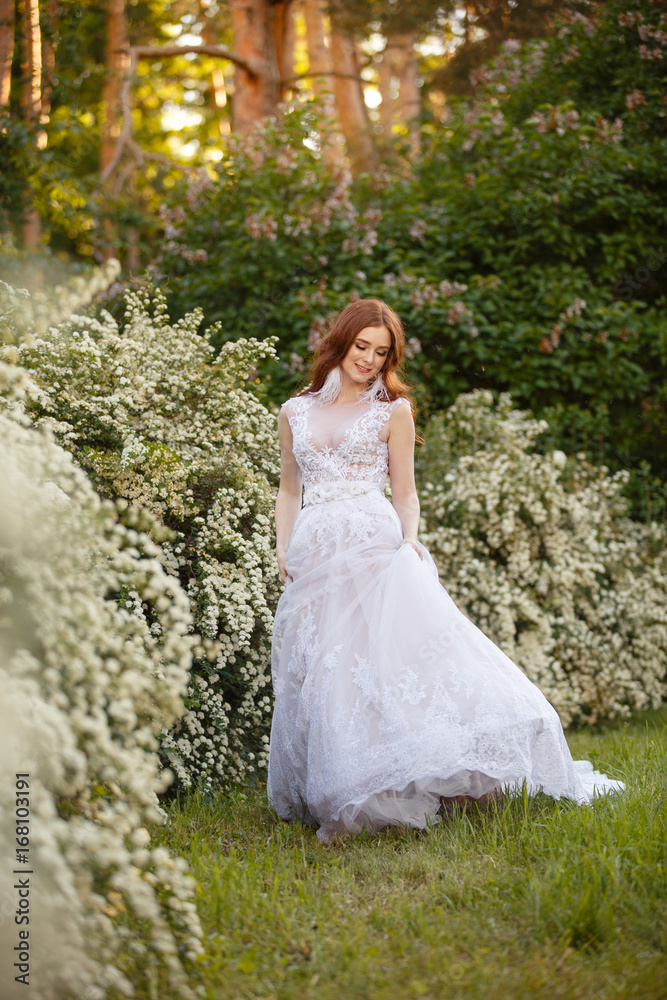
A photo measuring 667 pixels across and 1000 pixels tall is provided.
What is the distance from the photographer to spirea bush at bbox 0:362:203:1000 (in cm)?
162

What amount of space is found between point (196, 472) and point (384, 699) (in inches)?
53.3

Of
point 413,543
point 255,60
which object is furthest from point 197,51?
point 413,543

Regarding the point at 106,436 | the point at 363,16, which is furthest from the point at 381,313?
the point at 363,16

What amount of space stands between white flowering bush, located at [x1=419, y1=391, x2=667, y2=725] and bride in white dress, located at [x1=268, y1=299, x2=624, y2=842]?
1.56 m

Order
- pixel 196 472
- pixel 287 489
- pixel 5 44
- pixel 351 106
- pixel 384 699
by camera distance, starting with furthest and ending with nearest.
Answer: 1. pixel 351 106
2. pixel 5 44
3. pixel 196 472
4. pixel 287 489
5. pixel 384 699

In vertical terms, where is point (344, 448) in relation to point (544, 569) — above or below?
above

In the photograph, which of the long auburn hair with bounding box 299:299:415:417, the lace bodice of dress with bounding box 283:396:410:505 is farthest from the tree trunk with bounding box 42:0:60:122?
the lace bodice of dress with bounding box 283:396:410:505

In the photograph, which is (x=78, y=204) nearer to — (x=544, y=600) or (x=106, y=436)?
(x=106, y=436)

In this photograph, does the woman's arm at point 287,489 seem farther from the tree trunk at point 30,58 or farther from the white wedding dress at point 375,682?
the tree trunk at point 30,58

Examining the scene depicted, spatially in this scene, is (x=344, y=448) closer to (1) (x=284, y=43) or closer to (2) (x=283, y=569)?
(2) (x=283, y=569)

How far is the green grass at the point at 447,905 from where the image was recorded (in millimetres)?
1972

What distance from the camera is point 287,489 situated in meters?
3.45

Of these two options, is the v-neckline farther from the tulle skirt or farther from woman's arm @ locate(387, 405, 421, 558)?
the tulle skirt

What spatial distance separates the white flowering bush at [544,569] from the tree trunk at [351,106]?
268 inches
